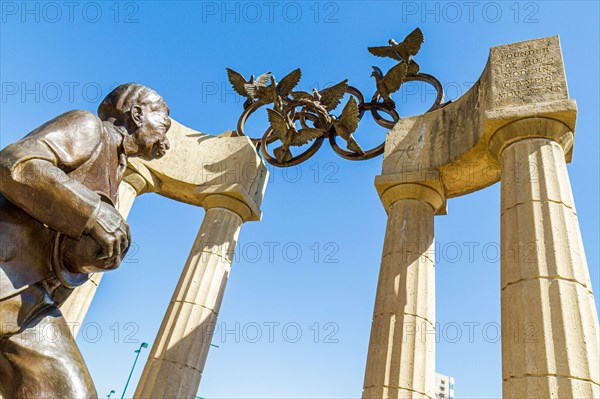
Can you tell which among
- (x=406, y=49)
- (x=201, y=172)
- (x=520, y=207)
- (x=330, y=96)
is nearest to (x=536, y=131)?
(x=520, y=207)

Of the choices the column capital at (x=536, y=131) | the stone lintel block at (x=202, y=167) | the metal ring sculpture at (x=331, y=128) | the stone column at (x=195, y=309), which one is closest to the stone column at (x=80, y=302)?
the stone lintel block at (x=202, y=167)

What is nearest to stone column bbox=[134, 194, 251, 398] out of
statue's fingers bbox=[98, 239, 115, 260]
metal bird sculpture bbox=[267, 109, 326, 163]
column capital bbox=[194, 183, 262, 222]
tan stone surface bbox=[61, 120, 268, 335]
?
column capital bbox=[194, 183, 262, 222]

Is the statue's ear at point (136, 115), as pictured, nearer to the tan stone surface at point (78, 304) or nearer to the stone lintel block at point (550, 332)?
the stone lintel block at point (550, 332)

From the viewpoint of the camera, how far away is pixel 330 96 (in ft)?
52.7

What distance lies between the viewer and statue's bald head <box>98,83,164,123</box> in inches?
170

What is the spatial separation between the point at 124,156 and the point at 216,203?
33.6 feet

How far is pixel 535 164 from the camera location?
30.5ft

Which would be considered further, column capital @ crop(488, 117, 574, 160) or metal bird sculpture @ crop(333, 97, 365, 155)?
metal bird sculpture @ crop(333, 97, 365, 155)

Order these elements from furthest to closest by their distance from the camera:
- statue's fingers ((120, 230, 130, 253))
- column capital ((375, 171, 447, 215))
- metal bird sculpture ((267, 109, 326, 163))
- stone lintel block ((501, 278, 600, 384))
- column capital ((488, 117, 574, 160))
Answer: metal bird sculpture ((267, 109, 326, 163)) < column capital ((375, 171, 447, 215)) < column capital ((488, 117, 574, 160)) < stone lintel block ((501, 278, 600, 384)) < statue's fingers ((120, 230, 130, 253))

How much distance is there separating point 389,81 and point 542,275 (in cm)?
910

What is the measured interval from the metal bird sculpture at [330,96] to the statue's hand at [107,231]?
13240 mm

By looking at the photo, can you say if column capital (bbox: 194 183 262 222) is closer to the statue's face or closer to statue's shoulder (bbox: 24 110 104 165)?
the statue's face

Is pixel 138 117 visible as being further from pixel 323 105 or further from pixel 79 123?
pixel 323 105

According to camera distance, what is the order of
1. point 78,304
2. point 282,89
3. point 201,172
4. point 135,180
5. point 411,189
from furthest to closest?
point 282,89 < point 201,172 < point 135,180 < point 411,189 < point 78,304
